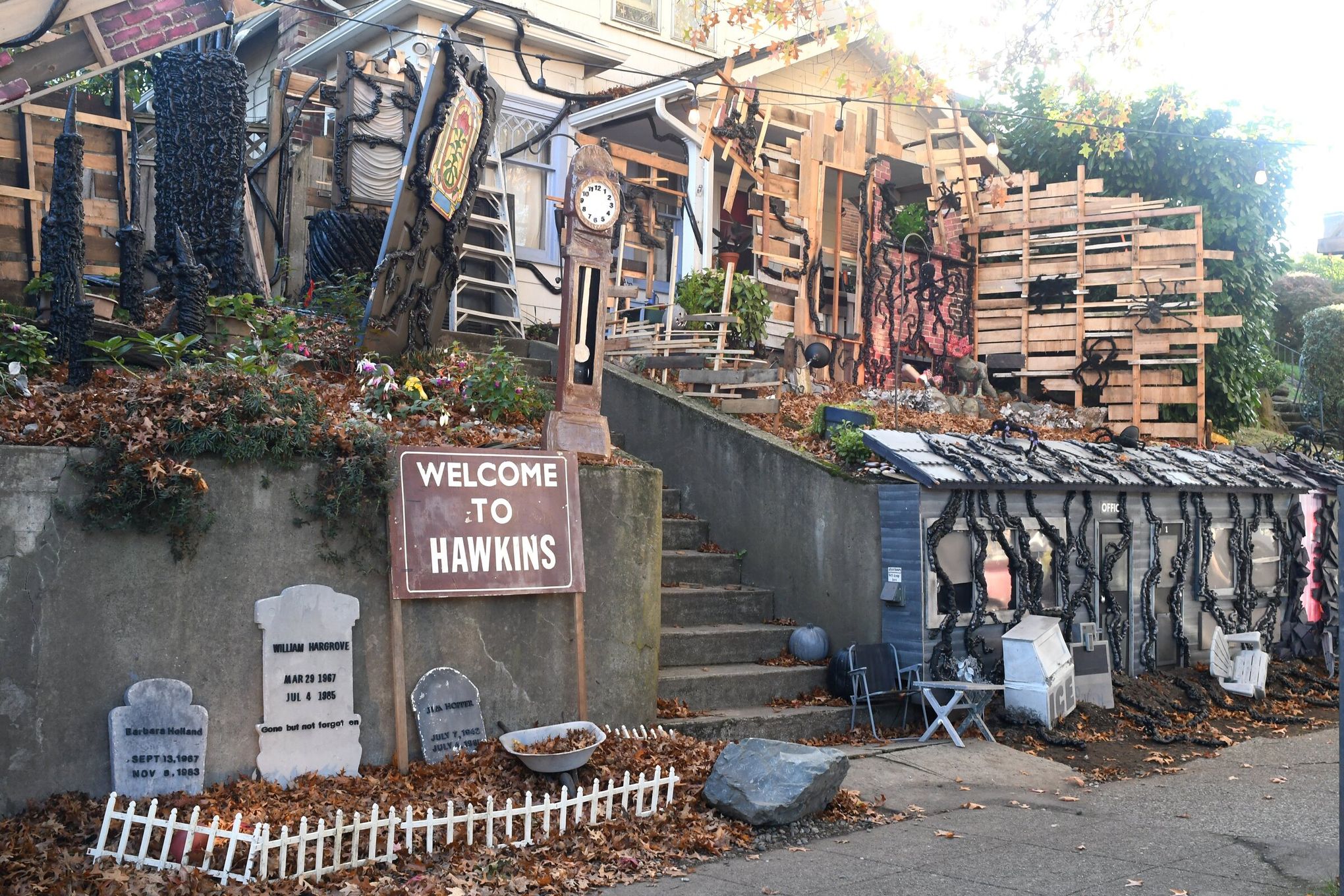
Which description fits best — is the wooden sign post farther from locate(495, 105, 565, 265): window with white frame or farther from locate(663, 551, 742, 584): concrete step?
locate(495, 105, 565, 265): window with white frame

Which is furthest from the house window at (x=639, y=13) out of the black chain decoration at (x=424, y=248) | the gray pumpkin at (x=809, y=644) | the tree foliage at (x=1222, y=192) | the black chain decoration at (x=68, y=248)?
the gray pumpkin at (x=809, y=644)

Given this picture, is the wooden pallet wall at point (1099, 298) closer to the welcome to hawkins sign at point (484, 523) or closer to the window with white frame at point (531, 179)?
the window with white frame at point (531, 179)

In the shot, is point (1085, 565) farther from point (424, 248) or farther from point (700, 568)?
point (424, 248)

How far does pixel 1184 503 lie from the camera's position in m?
12.8

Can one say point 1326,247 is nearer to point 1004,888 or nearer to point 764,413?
point 1004,888

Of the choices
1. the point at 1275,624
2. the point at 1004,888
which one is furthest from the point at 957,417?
the point at 1004,888

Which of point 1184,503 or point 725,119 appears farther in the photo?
point 725,119

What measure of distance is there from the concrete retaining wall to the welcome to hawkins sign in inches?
121

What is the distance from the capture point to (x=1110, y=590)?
38.6 ft

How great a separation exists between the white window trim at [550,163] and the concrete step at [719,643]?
693 cm

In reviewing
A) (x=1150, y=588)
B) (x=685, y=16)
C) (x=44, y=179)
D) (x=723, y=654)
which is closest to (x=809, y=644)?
(x=723, y=654)

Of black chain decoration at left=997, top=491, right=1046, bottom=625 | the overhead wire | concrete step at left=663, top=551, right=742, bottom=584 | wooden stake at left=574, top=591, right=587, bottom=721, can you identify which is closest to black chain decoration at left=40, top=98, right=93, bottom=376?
wooden stake at left=574, top=591, right=587, bottom=721

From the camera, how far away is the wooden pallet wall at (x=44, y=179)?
11.1 meters

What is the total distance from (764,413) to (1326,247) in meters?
6.04
